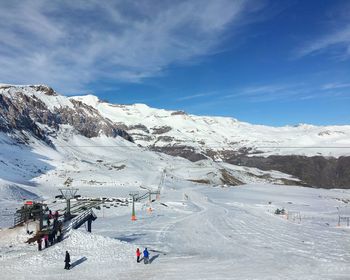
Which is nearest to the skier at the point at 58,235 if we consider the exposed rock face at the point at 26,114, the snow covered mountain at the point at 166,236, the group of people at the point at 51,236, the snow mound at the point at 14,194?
the group of people at the point at 51,236

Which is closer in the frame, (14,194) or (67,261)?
(67,261)

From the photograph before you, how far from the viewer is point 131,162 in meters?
152

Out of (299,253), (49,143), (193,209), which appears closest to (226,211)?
(193,209)

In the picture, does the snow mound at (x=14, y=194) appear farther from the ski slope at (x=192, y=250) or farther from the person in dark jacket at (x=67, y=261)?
the person in dark jacket at (x=67, y=261)

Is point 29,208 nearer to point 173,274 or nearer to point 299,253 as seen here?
point 173,274

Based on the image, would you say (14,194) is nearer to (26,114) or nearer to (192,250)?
(192,250)

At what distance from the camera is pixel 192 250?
132ft

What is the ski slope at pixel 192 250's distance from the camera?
101 feet

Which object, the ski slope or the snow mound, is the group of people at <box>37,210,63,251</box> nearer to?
the ski slope

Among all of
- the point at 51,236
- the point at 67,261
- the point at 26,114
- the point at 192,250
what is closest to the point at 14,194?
the point at 51,236

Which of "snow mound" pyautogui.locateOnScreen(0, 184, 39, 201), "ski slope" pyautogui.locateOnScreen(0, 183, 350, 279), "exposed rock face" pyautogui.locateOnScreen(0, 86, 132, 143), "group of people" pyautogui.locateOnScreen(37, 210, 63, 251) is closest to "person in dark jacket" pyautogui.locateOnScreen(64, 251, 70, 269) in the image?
"ski slope" pyautogui.locateOnScreen(0, 183, 350, 279)

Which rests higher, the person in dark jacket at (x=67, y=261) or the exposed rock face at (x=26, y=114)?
the exposed rock face at (x=26, y=114)

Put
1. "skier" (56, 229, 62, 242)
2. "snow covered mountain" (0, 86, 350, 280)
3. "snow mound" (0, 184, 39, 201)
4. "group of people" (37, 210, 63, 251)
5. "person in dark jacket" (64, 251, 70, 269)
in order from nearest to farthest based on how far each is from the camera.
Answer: "person in dark jacket" (64, 251, 70, 269) → "snow covered mountain" (0, 86, 350, 280) → "group of people" (37, 210, 63, 251) → "skier" (56, 229, 62, 242) → "snow mound" (0, 184, 39, 201)

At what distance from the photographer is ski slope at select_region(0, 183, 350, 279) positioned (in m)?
30.7
